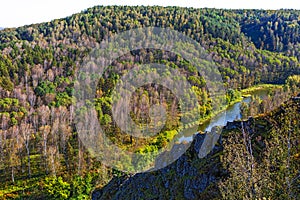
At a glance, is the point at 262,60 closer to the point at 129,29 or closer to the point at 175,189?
the point at 129,29

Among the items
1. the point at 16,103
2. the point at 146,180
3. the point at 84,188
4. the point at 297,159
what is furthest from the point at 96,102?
the point at 297,159

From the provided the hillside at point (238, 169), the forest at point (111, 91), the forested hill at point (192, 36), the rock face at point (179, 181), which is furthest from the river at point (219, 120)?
the hillside at point (238, 169)

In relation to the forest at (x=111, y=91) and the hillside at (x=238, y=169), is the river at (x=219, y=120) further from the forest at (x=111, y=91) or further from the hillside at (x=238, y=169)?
the hillside at (x=238, y=169)

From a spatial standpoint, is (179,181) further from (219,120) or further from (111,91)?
(111,91)

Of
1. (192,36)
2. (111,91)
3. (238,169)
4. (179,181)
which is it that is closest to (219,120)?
(111,91)

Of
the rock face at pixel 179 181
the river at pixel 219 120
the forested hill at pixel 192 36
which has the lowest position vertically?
the river at pixel 219 120

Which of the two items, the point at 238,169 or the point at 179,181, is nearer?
the point at 238,169

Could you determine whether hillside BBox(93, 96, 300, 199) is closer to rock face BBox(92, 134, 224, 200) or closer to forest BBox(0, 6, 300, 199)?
rock face BBox(92, 134, 224, 200)
